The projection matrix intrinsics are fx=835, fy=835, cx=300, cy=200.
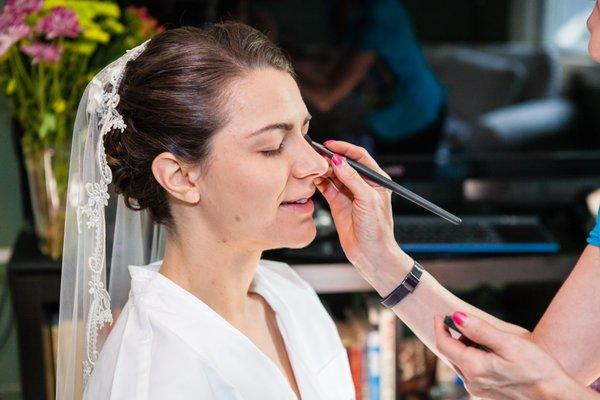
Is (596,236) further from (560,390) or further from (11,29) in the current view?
(11,29)

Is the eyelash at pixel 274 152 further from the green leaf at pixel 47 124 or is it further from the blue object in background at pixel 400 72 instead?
the blue object in background at pixel 400 72

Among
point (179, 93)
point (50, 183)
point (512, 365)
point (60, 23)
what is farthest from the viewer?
point (50, 183)

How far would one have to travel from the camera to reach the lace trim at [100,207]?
1348mm

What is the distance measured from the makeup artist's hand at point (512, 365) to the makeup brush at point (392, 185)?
297 mm

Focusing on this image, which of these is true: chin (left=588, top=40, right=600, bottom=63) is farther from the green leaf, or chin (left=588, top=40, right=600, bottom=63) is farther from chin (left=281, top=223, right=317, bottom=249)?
the green leaf

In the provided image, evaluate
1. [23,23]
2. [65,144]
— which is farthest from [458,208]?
[23,23]

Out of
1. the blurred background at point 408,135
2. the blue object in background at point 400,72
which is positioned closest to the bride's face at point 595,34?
the blurred background at point 408,135

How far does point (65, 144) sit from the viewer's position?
2064 mm

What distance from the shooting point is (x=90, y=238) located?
143 cm

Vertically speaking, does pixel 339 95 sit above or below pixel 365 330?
above

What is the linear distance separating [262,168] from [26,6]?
90 centimetres

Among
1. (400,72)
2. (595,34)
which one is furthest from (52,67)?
(595,34)

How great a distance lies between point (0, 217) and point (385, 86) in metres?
1.14

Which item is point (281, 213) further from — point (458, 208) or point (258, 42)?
point (458, 208)
